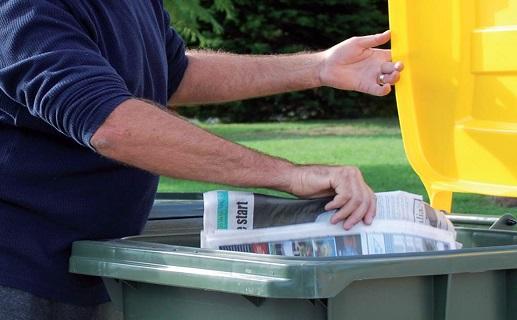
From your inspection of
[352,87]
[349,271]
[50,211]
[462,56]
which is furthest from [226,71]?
[349,271]

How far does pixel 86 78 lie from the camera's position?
2.30 metres

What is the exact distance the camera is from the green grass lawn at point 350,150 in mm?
8320

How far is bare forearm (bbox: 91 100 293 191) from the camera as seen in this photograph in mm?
2303

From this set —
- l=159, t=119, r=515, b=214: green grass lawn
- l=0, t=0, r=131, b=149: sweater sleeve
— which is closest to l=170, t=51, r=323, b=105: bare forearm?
l=0, t=0, r=131, b=149: sweater sleeve

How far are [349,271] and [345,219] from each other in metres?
0.33

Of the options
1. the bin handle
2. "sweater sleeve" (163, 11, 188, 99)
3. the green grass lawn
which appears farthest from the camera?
the green grass lawn

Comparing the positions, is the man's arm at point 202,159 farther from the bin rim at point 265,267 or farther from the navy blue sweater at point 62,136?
the bin rim at point 265,267

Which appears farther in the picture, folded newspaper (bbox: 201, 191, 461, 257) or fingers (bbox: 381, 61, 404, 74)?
fingers (bbox: 381, 61, 404, 74)

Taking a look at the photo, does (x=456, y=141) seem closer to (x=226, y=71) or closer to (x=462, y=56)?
(x=462, y=56)

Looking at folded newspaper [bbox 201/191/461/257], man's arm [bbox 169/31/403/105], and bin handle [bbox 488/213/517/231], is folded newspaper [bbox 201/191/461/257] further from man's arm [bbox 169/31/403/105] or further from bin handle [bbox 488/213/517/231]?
man's arm [bbox 169/31/403/105]

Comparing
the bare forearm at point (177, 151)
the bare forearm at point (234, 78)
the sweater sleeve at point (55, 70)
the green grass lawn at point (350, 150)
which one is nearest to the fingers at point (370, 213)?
the bare forearm at point (177, 151)

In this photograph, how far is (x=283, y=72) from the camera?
332cm

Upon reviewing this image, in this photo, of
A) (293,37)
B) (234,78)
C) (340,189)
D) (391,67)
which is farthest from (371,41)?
(293,37)

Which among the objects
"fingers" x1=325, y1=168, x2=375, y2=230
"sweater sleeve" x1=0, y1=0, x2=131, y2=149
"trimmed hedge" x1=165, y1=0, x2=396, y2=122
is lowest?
"trimmed hedge" x1=165, y1=0, x2=396, y2=122
